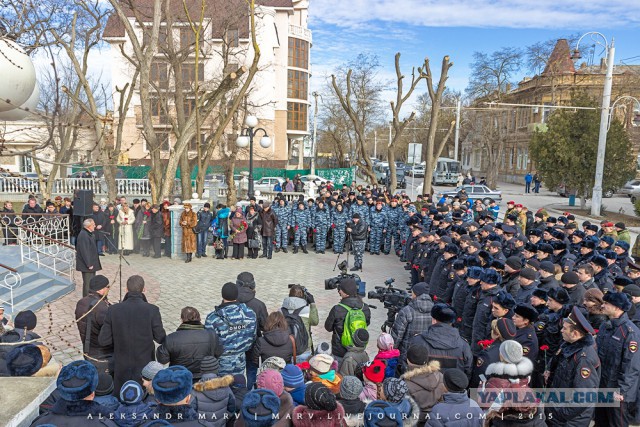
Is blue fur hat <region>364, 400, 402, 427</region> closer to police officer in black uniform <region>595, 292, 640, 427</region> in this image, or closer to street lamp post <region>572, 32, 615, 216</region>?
police officer in black uniform <region>595, 292, 640, 427</region>

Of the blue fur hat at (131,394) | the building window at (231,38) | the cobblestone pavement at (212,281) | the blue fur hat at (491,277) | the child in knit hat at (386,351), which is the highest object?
the building window at (231,38)

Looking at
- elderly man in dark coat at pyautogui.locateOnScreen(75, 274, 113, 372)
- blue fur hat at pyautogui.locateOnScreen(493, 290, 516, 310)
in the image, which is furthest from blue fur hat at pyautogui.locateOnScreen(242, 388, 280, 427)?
blue fur hat at pyautogui.locateOnScreen(493, 290, 516, 310)

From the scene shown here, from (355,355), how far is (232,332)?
1.32 m

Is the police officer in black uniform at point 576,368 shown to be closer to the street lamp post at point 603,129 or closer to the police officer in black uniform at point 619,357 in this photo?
the police officer in black uniform at point 619,357

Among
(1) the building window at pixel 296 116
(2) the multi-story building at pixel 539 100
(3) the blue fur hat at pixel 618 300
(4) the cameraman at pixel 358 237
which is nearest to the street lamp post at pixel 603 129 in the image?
(2) the multi-story building at pixel 539 100

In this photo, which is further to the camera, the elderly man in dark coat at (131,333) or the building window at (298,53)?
the building window at (298,53)

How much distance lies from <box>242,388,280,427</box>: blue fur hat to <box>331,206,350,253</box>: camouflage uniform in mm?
11865

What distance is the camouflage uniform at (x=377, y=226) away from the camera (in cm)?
1547

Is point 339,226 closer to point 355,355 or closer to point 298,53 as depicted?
point 355,355

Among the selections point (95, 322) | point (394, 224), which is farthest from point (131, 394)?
point (394, 224)

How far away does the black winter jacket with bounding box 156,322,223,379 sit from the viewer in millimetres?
4570

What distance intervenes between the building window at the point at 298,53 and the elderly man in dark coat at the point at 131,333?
1736 inches

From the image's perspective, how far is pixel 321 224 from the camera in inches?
612

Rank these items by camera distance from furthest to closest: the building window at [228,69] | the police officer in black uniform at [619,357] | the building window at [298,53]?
the building window at [298,53]
the building window at [228,69]
the police officer in black uniform at [619,357]
